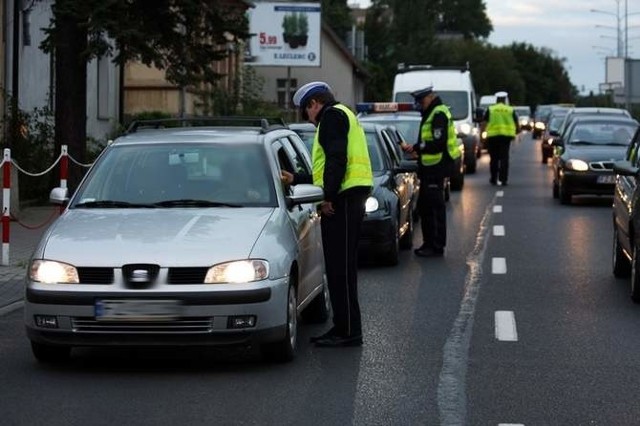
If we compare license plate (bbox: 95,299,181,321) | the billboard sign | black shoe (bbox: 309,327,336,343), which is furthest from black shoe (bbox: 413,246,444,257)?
the billboard sign

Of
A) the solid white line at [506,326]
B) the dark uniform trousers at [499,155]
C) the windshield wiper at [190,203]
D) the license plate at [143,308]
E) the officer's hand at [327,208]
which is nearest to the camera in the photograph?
the license plate at [143,308]

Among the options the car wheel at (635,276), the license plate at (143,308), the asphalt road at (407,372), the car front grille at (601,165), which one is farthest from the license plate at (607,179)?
the license plate at (143,308)

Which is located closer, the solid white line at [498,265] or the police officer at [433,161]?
the solid white line at [498,265]

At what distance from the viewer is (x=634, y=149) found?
14047 millimetres

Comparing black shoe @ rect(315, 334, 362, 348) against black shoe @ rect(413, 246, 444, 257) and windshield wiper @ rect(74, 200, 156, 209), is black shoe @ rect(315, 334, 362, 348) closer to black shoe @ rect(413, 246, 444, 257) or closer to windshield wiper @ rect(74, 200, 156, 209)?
windshield wiper @ rect(74, 200, 156, 209)

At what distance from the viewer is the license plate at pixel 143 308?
8164mm

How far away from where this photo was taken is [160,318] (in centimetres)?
819

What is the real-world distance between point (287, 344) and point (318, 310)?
78.9 inches

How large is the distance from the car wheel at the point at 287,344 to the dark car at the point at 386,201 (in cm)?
538

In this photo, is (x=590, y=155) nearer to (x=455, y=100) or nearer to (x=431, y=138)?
(x=431, y=138)

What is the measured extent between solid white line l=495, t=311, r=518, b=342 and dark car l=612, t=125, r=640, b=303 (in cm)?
131

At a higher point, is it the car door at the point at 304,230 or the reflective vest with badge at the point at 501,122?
the reflective vest with badge at the point at 501,122

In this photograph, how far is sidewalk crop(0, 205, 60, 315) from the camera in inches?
478

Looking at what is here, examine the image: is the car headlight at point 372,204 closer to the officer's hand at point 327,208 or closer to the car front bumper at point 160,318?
the officer's hand at point 327,208
